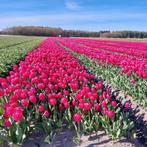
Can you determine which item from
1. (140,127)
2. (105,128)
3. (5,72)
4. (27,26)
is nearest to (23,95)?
(105,128)

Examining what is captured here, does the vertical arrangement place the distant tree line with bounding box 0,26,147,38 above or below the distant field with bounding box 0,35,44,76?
below

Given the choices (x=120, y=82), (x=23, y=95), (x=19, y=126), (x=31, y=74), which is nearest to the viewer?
(x=19, y=126)

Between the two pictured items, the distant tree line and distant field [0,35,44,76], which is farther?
the distant tree line

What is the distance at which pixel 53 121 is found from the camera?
5.04 m

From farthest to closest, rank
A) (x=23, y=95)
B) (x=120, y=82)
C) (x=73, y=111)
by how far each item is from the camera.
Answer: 1. (x=120, y=82)
2. (x=73, y=111)
3. (x=23, y=95)

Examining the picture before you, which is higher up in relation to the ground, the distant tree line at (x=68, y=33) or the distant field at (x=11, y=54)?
the distant field at (x=11, y=54)

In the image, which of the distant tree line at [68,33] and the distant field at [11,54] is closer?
the distant field at [11,54]

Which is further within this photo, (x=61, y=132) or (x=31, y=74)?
(x=31, y=74)

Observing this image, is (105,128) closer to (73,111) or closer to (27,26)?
(73,111)

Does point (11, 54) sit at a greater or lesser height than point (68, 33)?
greater

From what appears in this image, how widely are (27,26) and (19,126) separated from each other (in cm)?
14781

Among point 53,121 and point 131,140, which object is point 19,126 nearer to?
point 53,121

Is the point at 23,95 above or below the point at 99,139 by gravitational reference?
above

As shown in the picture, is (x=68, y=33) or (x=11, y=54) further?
(x=68, y=33)
